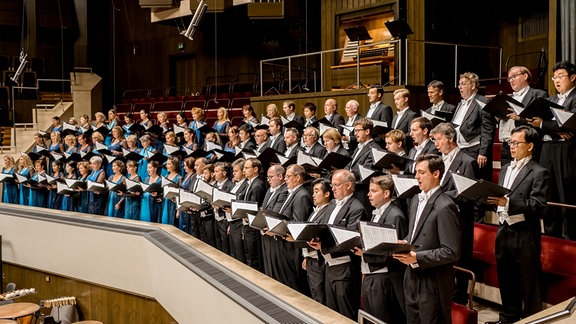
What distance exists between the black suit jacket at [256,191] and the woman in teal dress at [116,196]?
2158mm

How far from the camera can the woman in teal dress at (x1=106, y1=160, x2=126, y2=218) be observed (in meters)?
7.05

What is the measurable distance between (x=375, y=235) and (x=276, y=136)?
3359 millimetres

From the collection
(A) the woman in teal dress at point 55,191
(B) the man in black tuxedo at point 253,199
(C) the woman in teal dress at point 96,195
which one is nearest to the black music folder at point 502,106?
(B) the man in black tuxedo at point 253,199

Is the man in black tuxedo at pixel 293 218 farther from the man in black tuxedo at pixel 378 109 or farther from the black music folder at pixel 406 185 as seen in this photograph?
the man in black tuxedo at pixel 378 109

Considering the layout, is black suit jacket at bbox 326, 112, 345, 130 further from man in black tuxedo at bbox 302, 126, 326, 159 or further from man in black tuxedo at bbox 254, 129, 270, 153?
man in black tuxedo at bbox 302, 126, 326, 159

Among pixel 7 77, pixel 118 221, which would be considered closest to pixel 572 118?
pixel 118 221

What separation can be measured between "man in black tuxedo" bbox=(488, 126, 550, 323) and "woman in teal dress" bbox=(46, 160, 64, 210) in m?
6.03

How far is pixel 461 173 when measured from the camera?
4078mm

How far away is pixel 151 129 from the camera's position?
8.55 m

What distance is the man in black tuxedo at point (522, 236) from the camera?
360 centimetres

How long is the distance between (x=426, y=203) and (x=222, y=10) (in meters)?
10.0

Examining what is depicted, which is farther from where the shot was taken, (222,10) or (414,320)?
(222,10)

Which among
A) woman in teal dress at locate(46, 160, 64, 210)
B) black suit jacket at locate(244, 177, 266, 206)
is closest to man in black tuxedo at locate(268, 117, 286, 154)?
black suit jacket at locate(244, 177, 266, 206)

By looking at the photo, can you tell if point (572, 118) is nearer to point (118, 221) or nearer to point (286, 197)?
point (286, 197)
